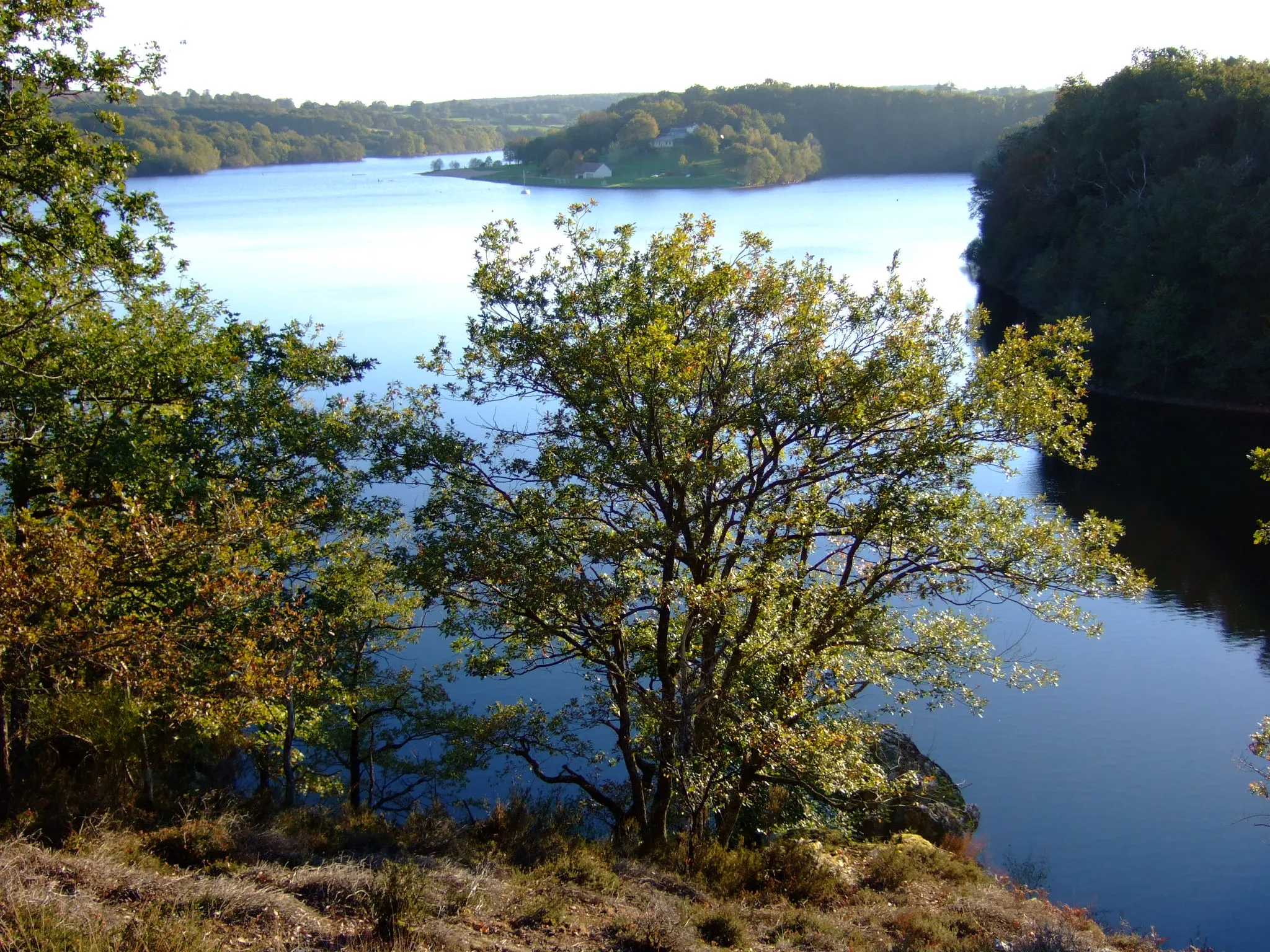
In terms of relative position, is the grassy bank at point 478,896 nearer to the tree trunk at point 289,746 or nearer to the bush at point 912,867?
the bush at point 912,867

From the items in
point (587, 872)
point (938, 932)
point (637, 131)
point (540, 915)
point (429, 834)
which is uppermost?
point (637, 131)

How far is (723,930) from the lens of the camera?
297 inches

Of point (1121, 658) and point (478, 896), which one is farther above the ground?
point (478, 896)

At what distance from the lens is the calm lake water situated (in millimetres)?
13219

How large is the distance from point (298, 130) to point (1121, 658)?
111 metres

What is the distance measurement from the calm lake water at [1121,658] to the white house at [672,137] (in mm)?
42916

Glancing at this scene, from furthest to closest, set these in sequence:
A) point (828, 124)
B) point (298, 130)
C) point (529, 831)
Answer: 1. point (298, 130)
2. point (828, 124)
3. point (529, 831)

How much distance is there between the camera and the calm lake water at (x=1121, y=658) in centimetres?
1322

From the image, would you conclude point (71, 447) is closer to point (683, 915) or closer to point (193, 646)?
point (193, 646)

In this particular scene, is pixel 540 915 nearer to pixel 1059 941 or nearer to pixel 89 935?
pixel 89 935

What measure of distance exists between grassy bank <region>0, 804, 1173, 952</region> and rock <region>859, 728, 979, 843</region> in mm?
1681

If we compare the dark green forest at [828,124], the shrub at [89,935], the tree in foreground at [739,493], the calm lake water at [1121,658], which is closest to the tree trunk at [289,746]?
the tree in foreground at [739,493]

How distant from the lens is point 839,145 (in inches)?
4107

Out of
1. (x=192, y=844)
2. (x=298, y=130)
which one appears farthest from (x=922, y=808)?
(x=298, y=130)
